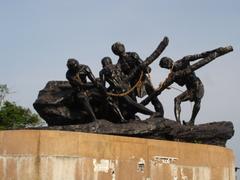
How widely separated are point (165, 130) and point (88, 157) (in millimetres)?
2582

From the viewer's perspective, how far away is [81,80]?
43.4ft

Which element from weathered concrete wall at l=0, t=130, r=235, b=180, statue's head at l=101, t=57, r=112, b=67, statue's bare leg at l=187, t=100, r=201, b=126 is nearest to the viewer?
weathered concrete wall at l=0, t=130, r=235, b=180

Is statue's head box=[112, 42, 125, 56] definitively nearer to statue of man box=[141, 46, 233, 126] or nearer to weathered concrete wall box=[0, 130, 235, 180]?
statue of man box=[141, 46, 233, 126]

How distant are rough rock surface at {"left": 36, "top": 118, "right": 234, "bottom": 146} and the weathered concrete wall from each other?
480 mm

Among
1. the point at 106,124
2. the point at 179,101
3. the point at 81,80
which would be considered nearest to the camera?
the point at 106,124

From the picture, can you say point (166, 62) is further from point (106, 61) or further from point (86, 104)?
point (86, 104)

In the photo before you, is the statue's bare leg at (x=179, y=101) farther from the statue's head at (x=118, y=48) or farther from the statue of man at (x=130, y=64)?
the statue's head at (x=118, y=48)

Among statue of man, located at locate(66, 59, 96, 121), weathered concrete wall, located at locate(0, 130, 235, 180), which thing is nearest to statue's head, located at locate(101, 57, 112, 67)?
statue of man, located at locate(66, 59, 96, 121)

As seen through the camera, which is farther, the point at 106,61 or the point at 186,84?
the point at 186,84

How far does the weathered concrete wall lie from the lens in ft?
36.1

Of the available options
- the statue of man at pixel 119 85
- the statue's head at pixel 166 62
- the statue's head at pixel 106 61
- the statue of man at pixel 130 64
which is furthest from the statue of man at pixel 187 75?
the statue's head at pixel 106 61

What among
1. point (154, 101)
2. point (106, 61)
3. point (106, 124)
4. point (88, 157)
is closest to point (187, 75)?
point (154, 101)

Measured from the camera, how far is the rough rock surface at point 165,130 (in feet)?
40.9

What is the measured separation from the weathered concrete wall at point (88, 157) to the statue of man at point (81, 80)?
148 centimetres
